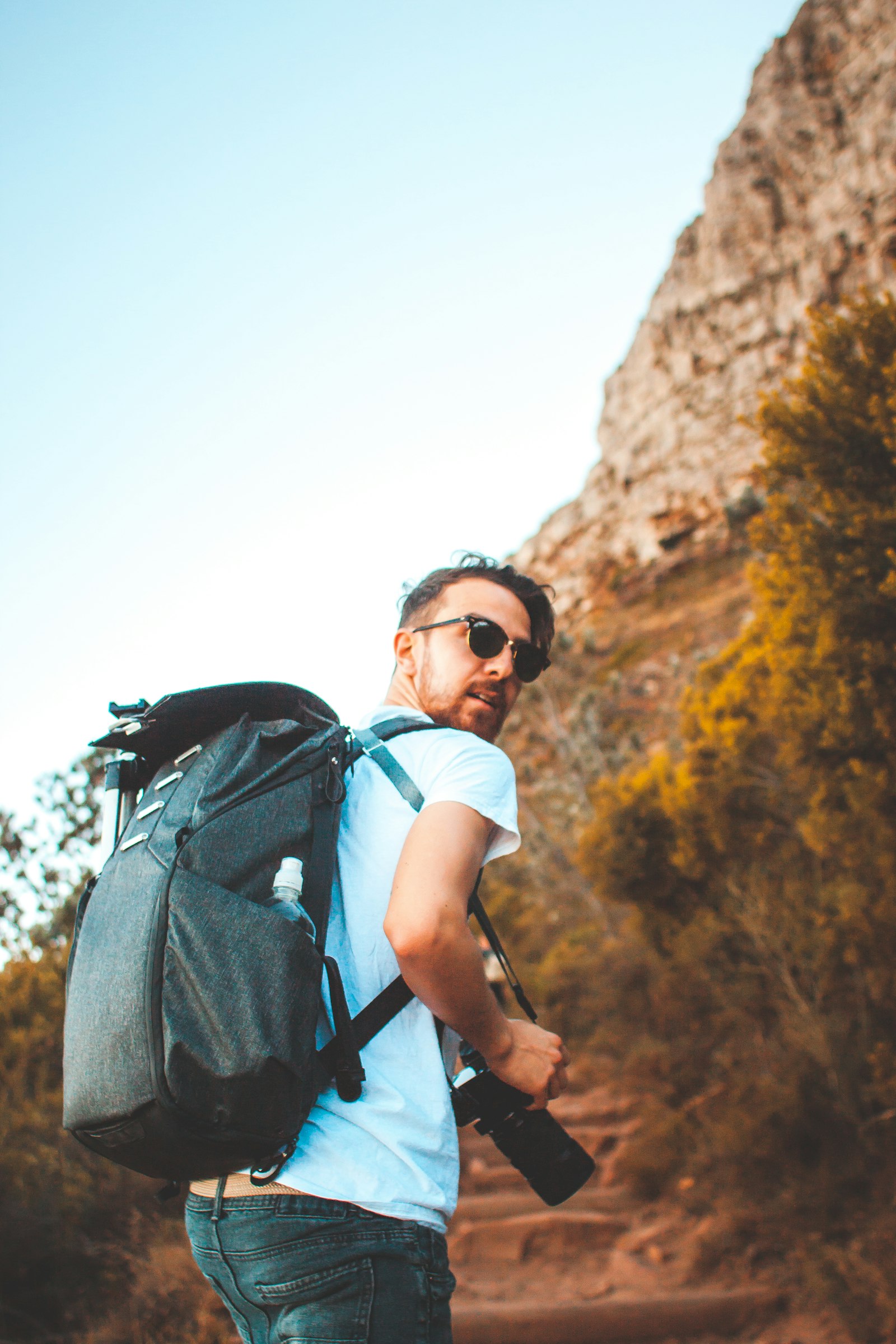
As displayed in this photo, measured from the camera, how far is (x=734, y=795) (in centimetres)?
1040

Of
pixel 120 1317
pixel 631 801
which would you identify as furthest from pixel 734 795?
pixel 120 1317

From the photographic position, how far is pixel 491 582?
1.80 m

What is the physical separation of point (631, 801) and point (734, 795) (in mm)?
1754

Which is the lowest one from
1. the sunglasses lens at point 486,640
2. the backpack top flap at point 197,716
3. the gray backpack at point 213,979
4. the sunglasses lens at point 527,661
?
the gray backpack at point 213,979

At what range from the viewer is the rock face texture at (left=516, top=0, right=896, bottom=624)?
3806cm

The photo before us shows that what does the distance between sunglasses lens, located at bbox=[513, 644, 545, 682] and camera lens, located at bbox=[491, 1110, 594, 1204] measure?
2.91 ft

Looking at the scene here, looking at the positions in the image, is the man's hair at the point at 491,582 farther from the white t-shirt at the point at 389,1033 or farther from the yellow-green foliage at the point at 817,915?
the yellow-green foliage at the point at 817,915

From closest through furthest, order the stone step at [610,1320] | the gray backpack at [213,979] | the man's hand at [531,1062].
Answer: the gray backpack at [213,979]
the man's hand at [531,1062]
the stone step at [610,1320]

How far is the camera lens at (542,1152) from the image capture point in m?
1.35

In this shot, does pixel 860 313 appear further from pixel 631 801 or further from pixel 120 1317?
pixel 120 1317

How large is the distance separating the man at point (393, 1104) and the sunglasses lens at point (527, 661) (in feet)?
1.54

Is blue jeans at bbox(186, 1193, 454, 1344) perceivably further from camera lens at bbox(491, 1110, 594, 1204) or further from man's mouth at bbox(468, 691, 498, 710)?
man's mouth at bbox(468, 691, 498, 710)

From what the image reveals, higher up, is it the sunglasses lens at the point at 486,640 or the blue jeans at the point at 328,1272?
the sunglasses lens at the point at 486,640

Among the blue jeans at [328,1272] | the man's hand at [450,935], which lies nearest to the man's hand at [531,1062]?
the man's hand at [450,935]
